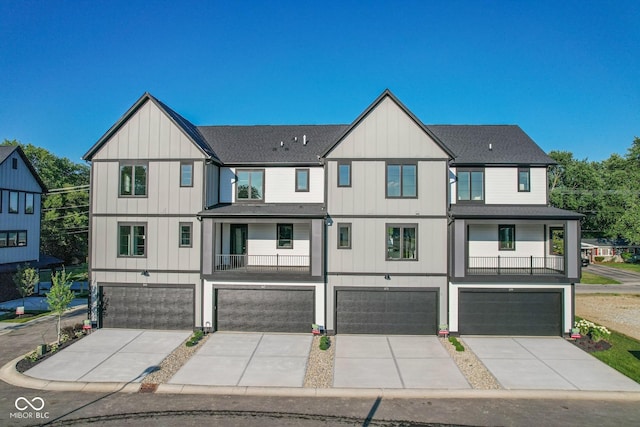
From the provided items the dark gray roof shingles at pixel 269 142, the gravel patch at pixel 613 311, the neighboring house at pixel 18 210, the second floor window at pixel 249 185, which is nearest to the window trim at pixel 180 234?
the second floor window at pixel 249 185

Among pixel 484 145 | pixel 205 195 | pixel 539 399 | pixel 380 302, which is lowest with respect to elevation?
pixel 539 399

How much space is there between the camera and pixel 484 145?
19.6 metres

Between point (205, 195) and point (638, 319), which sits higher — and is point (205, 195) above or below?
above

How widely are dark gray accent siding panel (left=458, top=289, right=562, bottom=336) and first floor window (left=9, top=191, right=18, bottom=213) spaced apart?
2807 cm

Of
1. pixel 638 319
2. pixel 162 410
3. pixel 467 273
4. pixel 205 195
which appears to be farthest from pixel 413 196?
pixel 638 319

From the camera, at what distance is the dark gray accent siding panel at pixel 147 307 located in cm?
1758

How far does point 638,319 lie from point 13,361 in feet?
93.0

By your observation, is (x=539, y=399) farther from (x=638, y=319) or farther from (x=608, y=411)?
(x=638, y=319)

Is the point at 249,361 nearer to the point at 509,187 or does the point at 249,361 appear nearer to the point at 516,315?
the point at 516,315

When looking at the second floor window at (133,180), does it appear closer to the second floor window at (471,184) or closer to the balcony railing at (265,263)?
the balcony railing at (265,263)

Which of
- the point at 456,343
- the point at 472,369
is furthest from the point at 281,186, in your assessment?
the point at 472,369

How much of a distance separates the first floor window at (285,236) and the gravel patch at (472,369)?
26.6 ft

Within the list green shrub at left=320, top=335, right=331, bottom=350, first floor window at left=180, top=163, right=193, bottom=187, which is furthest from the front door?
green shrub at left=320, top=335, right=331, bottom=350
